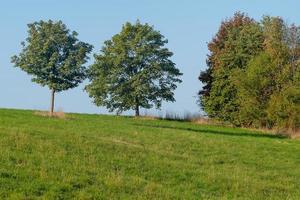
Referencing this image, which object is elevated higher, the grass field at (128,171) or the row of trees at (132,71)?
the row of trees at (132,71)

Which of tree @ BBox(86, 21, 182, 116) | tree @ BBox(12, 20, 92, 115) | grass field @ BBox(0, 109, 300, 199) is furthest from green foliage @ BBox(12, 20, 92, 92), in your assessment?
grass field @ BBox(0, 109, 300, 199)

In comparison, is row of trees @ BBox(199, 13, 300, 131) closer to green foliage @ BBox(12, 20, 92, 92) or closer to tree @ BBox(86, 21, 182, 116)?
tree @ BBox(86, 21, 182, 116)

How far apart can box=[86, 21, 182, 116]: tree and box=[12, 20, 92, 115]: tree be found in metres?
11.0

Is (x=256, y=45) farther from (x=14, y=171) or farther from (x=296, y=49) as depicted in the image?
(x=14, y=171)

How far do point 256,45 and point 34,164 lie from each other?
53.5 meters

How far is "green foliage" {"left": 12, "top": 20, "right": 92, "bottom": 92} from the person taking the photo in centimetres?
5716

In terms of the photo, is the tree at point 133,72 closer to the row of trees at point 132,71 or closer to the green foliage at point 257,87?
the row of trees at point 132,71

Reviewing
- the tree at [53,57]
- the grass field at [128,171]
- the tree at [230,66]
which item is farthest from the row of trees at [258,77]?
the grass field at [128,171]

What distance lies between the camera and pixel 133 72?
71.1 metres

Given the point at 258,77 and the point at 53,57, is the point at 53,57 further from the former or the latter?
the point at 258,77

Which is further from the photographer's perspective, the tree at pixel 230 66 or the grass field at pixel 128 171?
the tree at pixel 230 66

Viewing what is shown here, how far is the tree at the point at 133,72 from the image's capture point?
2729 inches

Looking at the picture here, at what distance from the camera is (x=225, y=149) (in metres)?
29.3

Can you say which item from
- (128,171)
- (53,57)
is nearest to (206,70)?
(53,57)
